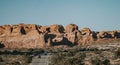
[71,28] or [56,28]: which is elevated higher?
[56,28]

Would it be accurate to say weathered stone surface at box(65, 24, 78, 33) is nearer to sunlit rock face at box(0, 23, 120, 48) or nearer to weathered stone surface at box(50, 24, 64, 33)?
sunlit rock face at box(0, 23, 120, 48)

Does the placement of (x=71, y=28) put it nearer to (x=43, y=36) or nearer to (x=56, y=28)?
(x=56, y=28)

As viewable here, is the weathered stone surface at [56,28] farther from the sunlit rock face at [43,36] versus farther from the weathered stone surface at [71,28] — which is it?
the weathered stone surface at [71,28]

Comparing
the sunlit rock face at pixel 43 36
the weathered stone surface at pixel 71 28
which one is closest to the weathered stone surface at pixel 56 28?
the sunlit rock face at pixel 43 36

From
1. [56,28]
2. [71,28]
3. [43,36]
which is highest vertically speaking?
[56,28]

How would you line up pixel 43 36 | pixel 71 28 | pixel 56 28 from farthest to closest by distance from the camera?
1. pixel 71 28
2. pixel 56 28
3. pixel 43 36

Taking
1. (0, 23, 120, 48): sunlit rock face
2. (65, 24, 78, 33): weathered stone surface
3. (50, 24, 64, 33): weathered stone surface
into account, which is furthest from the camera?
(65, 24, 78, 33): weathered stone surface

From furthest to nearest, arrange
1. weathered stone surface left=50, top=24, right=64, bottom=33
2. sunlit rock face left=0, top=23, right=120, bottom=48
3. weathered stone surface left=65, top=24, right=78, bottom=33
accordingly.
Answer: weathered stone surface left=65, top=24, right=78, bottom=33 < weathered stone surface left=50, top=24, right=64, bottom=33 < sunlit rock face left=0, top=23, right=120, bottom=48

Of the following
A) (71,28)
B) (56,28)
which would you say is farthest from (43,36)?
(71,28)

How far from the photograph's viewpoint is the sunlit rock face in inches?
4697

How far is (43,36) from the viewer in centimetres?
11744

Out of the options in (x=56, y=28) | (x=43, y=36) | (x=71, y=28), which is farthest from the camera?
(x=71, y=28)

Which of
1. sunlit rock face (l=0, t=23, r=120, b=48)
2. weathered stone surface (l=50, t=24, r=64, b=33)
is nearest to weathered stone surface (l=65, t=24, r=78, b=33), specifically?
sunlit rock face (l=0, t=23, r=120, b=48)

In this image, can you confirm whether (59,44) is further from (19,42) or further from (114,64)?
(114,64)
